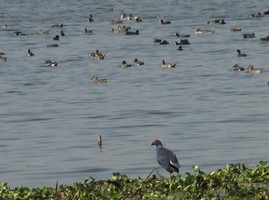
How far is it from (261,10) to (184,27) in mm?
15330

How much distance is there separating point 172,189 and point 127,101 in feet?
85.0

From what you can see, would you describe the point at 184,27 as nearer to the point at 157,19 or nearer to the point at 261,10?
the point at 157,19

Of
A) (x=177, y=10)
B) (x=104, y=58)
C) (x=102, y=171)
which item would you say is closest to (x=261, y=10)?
(x=177, y=10)

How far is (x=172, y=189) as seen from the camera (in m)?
21.4

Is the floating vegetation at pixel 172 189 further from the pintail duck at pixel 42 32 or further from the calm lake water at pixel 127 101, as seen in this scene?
the pintail duck at pixel 42 32

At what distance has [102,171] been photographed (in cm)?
2995

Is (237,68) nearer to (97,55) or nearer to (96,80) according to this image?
(96,80)

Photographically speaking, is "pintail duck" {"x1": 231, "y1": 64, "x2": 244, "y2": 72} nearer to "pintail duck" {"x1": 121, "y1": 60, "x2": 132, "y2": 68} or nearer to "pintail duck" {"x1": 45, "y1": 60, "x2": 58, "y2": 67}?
"pintail duck" {"x1": 121, "y1": 60, "x2": 132, "y2": 68}

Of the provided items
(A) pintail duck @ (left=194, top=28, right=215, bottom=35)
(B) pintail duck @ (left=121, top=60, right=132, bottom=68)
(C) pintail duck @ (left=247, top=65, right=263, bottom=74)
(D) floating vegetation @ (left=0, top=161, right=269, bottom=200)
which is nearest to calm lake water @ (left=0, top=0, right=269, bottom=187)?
(B) pintail duck @ (left=121, top=60, right=132, bottom=68)

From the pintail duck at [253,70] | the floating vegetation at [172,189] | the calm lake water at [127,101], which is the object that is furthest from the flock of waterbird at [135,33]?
the floating vegetation at [172,189]

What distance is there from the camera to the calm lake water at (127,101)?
31719mm

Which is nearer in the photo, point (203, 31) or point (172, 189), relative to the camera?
point (172, 189)

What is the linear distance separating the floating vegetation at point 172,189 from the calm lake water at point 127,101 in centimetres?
653

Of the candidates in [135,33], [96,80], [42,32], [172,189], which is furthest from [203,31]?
[172,189]
